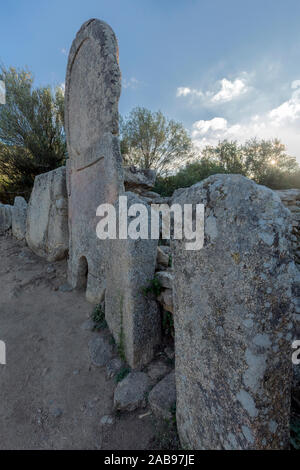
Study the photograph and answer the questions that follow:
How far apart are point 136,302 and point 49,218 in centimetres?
359

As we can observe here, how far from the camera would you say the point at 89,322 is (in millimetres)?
2906

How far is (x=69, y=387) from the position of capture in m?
2.14

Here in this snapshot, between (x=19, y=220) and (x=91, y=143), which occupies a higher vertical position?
(x=91, y=143)

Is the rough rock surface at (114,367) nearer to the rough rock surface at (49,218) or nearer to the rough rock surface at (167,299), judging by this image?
the rough rock surface at (167,299)

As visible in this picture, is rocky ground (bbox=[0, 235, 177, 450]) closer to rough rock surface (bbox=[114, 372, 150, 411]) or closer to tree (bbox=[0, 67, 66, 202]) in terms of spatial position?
rough rock surface (bbox=[114, 372, 150, 411])

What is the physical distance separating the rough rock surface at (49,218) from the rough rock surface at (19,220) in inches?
22.8

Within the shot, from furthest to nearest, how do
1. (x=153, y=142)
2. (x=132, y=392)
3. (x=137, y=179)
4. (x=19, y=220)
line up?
(x=153, y=142) → (x=137, y=179) → (x=19, y=220) → (x=132, y=392)

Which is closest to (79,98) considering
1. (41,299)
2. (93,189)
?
(93,189)

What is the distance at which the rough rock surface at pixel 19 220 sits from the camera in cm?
592

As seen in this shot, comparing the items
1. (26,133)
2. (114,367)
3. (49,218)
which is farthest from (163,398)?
(26,133)

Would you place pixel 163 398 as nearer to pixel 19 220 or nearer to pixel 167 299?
pixel 167 299

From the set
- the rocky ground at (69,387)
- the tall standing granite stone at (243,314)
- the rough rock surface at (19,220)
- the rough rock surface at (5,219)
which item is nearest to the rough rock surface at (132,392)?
the rocky ground at (69,387)

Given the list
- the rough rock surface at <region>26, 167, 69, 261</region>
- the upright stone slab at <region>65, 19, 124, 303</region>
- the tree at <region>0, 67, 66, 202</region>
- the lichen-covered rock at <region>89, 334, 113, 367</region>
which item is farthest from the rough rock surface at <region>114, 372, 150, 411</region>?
the tree at <region>0, 67, 66, 202</region>

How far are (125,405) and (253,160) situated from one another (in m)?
17.0
